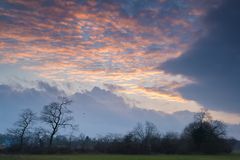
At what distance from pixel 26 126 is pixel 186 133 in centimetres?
5016

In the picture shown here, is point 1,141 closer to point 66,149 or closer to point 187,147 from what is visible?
point 66,149

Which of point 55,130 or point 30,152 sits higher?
point 55,130

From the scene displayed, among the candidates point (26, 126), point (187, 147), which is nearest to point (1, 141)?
point (26, 126)

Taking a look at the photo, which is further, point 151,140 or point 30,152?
point 151,140

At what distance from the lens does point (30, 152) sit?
81.2 metres

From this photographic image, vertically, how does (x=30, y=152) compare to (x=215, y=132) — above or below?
below

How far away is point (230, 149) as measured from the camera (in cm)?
10819

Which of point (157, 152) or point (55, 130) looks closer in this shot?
point (55, 130)

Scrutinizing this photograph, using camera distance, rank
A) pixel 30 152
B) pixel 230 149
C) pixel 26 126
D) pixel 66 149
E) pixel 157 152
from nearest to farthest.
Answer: pixel 30 152, pixel 66 149, pixel 26 126, pixel 157 152, pixel 230 149

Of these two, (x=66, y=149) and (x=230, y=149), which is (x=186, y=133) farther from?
(x=66, y=149)

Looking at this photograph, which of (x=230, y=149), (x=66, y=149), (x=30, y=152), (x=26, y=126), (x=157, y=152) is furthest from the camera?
(x=230, y=149)

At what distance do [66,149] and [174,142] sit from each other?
33.8m

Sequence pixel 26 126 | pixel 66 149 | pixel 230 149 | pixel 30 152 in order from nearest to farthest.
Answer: pixel 30 152
pixel 66 149
pixel 26 126
pixel 230 149

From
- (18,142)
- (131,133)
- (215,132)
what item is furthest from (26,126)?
(215,132)
